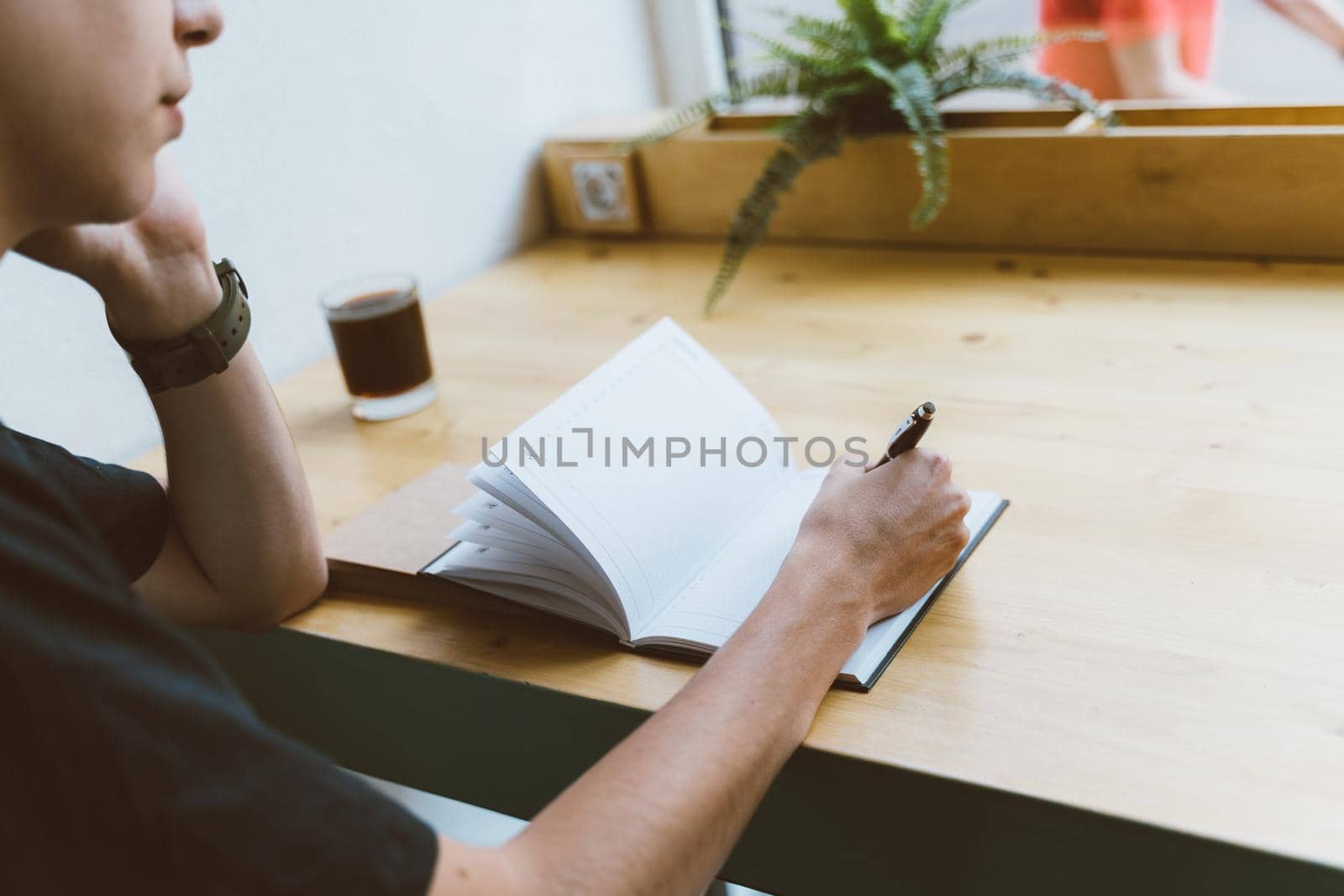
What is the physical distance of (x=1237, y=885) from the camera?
0.62 metres

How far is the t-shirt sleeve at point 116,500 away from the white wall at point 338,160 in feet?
1.02

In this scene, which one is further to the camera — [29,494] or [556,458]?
[556,458]

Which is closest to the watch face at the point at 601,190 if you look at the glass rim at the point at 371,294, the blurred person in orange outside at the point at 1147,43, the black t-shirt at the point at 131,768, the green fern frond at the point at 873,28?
the green fern frond at the point at 873,28

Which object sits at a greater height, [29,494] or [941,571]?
[29,494]

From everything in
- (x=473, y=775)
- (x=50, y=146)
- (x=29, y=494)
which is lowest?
(x=473, y=775)

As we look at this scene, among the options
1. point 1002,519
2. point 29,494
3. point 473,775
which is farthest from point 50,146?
point 1002,519

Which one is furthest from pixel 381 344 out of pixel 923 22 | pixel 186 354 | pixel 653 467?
pixel 923 22

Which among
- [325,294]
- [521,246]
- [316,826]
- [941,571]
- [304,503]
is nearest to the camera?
[316,826]

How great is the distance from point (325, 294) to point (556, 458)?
0.54 m

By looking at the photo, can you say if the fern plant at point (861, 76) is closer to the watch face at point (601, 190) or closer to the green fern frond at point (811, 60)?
the green fern frond at point (811, 60)

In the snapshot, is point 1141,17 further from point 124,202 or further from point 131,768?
point 131,768

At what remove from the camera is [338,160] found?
1.47 m

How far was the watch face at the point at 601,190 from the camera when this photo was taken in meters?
1.71

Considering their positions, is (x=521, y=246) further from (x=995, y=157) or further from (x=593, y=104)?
(x=995, y=157)
